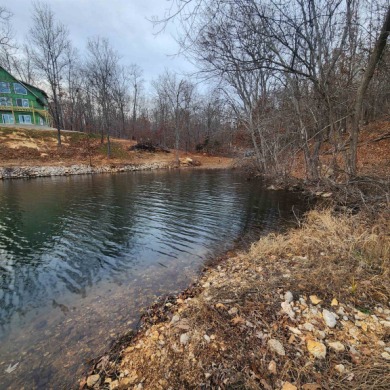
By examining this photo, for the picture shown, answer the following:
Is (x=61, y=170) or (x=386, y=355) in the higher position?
(x=61, y=170)

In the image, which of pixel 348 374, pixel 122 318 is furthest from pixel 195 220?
pixel 348 374

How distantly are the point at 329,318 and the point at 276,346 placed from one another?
75cm

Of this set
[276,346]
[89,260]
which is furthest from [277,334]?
[89,260]

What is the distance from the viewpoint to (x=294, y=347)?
2.28m

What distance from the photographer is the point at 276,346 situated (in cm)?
230

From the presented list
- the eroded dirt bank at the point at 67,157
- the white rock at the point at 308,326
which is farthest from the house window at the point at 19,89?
the white rock at the point at 308,326

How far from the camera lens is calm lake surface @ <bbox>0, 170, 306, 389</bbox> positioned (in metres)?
3.10

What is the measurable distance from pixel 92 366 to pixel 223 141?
41.0 metres

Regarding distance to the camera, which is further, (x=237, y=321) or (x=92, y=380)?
(x=237, y=321)

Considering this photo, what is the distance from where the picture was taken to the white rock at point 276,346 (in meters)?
2.23

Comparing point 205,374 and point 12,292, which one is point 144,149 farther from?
point 205,374

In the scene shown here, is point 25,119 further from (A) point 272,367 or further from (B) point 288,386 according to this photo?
(B) point 288,386

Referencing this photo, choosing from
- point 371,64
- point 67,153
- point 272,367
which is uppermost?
point 371,64

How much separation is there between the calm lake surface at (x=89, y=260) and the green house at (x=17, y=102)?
3123cm
